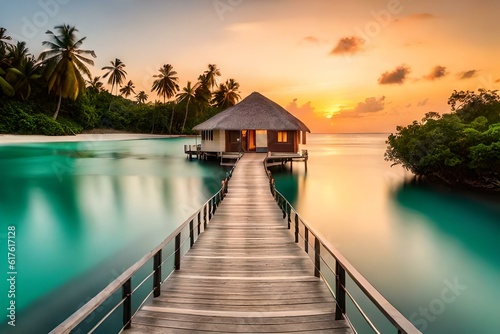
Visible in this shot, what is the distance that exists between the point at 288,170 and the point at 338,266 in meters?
23.5

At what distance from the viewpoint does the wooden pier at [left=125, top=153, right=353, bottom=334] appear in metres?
3.68

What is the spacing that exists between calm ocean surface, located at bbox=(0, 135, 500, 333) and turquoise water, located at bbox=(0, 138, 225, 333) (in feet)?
0.14

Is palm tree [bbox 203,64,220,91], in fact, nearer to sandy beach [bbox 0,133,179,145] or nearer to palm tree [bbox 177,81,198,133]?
palm tree [bbox 177,81,198,133]

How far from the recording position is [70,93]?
1697 inches

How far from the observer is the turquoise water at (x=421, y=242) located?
6.96 m

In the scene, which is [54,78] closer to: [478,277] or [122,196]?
[122,196]

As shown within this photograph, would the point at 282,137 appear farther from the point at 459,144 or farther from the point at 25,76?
the point at 25,76

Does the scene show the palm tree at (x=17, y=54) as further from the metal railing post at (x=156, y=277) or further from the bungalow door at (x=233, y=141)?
the metal railing post at (x=156, y=277)

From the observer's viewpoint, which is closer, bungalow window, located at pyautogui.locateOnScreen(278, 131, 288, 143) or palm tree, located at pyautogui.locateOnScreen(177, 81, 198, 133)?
bungalow window, located at pyautogui.locateOnScreen(278, 131, 288, 143)

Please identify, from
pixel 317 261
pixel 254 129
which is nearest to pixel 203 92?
pixel 254 129

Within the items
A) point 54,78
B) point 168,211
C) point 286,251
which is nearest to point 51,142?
point 54,78

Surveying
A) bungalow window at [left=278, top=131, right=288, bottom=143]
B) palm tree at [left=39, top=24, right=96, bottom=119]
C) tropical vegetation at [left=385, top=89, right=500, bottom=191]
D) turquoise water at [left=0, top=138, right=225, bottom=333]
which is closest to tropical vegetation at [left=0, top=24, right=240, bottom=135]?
palm tree at [left=39, top=24, right=96, bottom=119]

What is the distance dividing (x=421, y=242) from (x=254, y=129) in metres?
17.0

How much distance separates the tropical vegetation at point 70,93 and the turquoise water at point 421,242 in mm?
37033
